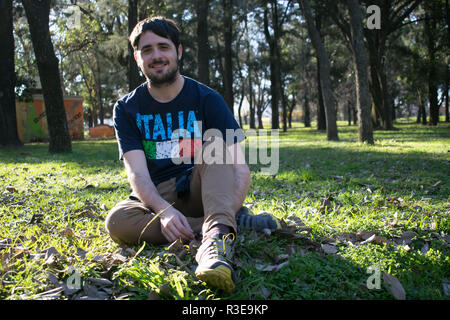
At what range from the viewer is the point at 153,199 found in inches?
107

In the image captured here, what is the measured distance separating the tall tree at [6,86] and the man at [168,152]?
13.2 m

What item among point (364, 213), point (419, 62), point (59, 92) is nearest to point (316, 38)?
point (59, 92)

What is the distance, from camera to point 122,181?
630 cm

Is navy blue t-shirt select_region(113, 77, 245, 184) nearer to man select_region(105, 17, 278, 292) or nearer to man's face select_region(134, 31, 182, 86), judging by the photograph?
man select_region(105, 17, 278, 292)

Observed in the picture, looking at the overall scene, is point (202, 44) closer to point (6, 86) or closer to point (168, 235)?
point (6, 86)

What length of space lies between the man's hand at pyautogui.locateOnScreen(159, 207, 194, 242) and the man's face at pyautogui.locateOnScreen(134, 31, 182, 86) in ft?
3.69

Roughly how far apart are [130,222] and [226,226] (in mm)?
805

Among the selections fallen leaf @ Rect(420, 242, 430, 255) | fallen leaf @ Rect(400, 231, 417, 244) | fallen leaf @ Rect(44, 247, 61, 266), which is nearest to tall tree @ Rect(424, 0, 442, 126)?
fallen leaf @ Rect(400, 231, 417, 244)

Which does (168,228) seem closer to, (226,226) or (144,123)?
(226,226)

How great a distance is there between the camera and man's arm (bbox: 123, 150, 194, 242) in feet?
8.44

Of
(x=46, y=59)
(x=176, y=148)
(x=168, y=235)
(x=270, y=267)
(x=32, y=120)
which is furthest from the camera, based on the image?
(x=32, y=120)

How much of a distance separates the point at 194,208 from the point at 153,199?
0.42 m

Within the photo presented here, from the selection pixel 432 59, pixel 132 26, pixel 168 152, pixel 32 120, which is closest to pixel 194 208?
pixel 168 152
